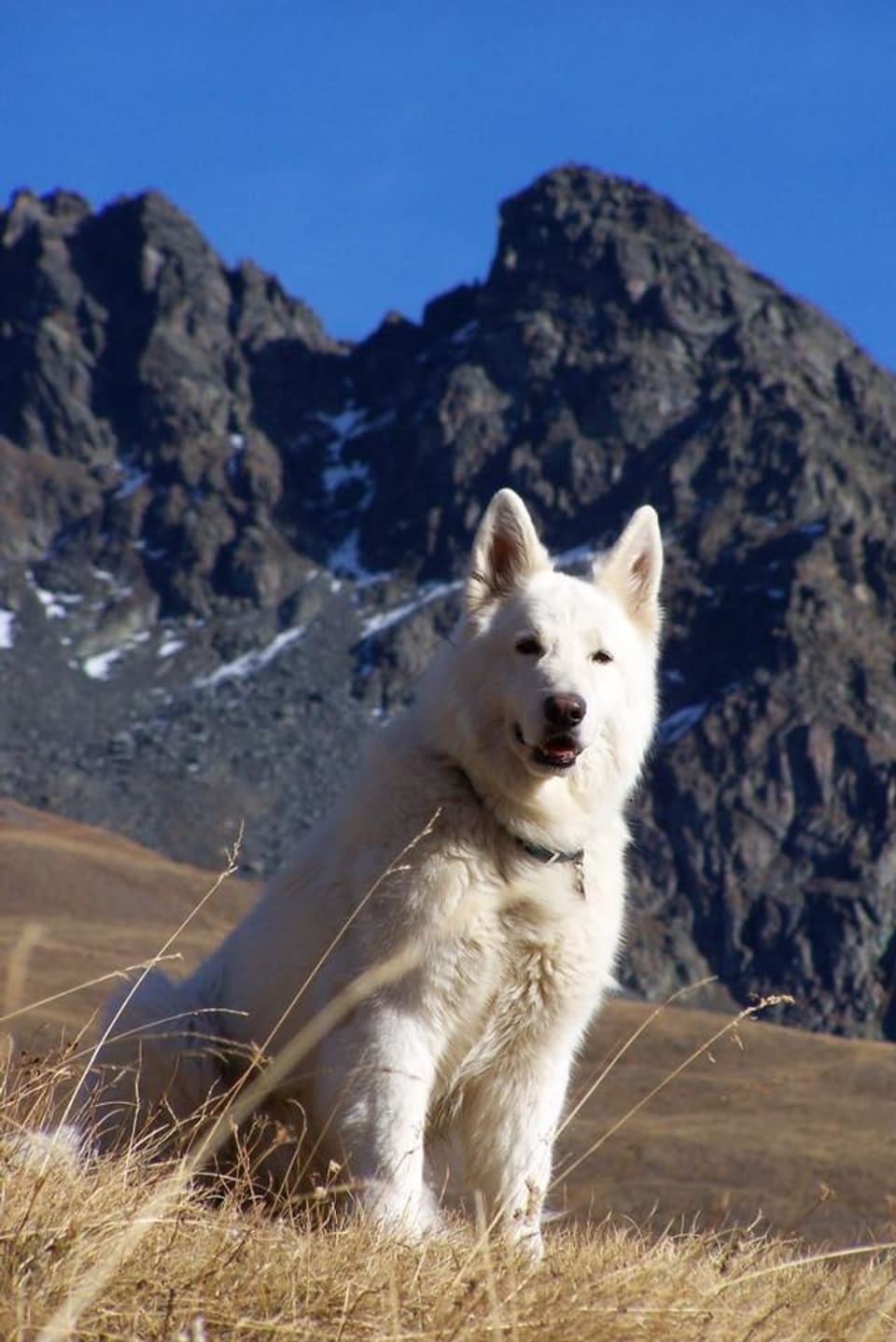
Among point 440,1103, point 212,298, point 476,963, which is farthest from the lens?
point 212,298

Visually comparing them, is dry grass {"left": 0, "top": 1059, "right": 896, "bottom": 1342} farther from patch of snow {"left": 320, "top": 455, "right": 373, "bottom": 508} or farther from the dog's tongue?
patch of snow {"left": 320, "top": 455, "right": 373, "bottom": 508}

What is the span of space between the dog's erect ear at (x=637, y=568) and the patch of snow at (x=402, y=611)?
14215cm

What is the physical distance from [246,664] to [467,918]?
472ft

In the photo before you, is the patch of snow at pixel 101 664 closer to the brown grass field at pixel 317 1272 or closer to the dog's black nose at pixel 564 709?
the dog's black nose at pixel 564 709

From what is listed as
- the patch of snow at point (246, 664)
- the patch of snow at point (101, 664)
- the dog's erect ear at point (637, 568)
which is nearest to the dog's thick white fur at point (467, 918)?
the dog's erect ear at point (637, 568)

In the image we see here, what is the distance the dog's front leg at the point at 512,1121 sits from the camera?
16.8 ft

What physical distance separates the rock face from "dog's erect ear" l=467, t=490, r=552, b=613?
11011cm

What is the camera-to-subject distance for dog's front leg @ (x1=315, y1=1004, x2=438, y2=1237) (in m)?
4.78

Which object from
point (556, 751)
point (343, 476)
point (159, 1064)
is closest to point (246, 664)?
point (343, 476)

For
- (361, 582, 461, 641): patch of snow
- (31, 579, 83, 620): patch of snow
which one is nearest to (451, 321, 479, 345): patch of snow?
(361, 582, 461, 641): patch of snow

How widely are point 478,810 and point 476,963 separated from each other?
54 centimetres

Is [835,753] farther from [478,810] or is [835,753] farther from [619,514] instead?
[478,810]

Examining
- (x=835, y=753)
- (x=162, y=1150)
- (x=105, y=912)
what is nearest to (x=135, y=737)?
(x=835, y=753)

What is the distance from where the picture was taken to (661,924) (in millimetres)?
126250
